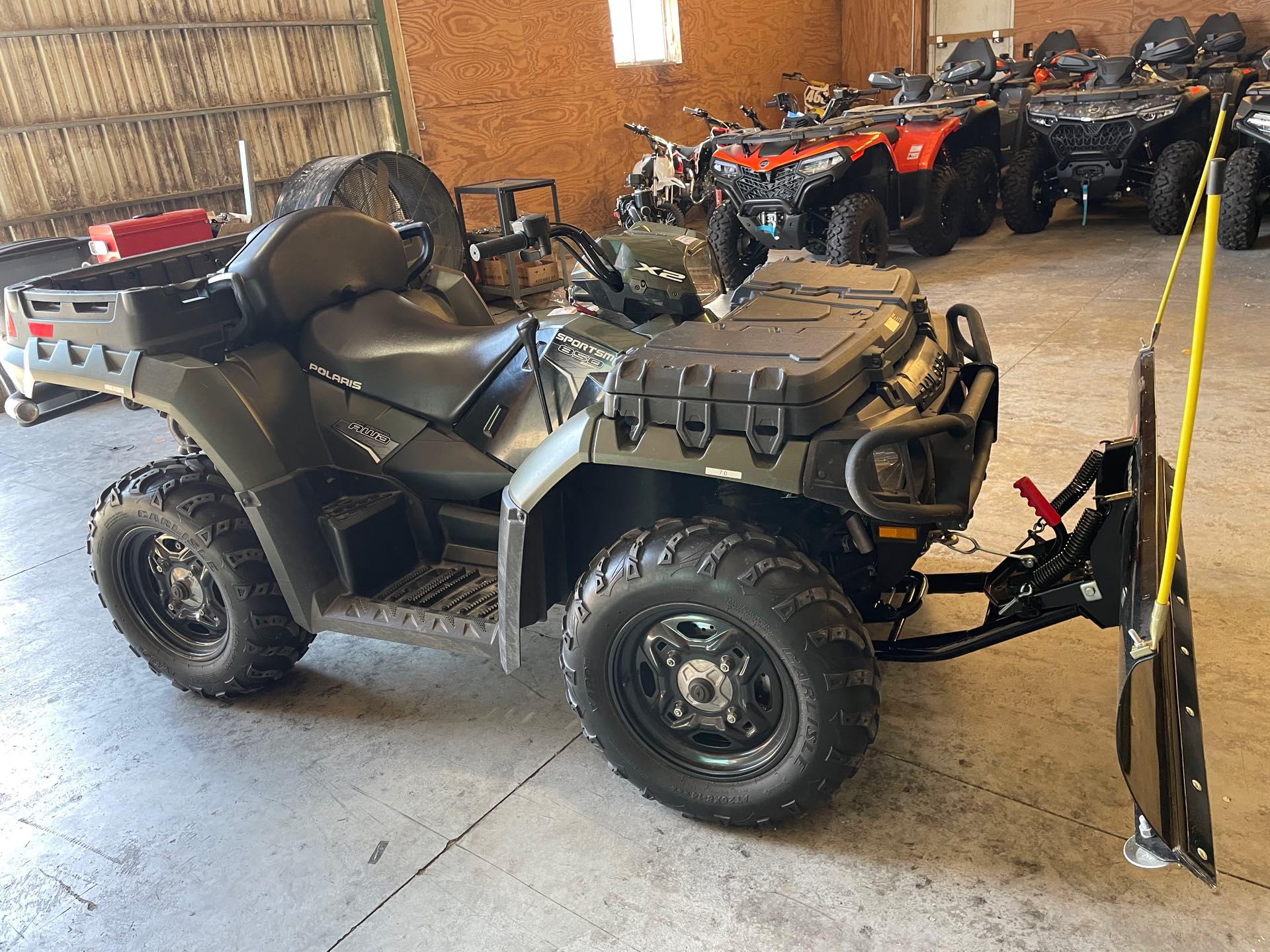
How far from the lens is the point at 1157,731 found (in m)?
1.47

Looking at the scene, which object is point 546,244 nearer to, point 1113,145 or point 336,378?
point 336,378

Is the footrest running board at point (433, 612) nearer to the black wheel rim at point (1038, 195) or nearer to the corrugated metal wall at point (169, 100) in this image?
the corrugated metal wall at point (169, 100)

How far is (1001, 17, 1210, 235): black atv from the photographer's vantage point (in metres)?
6.93

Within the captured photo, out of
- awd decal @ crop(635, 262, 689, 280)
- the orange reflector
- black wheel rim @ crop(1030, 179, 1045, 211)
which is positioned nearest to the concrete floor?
the orange reflector

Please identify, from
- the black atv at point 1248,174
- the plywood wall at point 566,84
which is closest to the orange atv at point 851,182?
the black atv at point 1248,174

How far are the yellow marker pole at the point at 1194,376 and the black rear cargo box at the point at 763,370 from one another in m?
0.55

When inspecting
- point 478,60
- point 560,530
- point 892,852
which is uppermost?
point 478,60

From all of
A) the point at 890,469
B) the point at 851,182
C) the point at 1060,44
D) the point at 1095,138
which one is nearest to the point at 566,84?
the point at 851,182

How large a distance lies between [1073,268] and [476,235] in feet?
13.6

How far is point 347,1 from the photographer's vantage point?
25.2ft

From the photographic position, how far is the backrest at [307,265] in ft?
8.27

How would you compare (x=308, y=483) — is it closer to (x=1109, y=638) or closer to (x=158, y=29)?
(x=1109, y=638)

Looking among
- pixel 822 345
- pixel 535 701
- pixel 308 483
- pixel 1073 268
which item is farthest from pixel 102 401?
pixel 1073 268

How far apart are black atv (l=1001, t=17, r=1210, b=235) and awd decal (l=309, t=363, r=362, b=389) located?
631 centimetres
